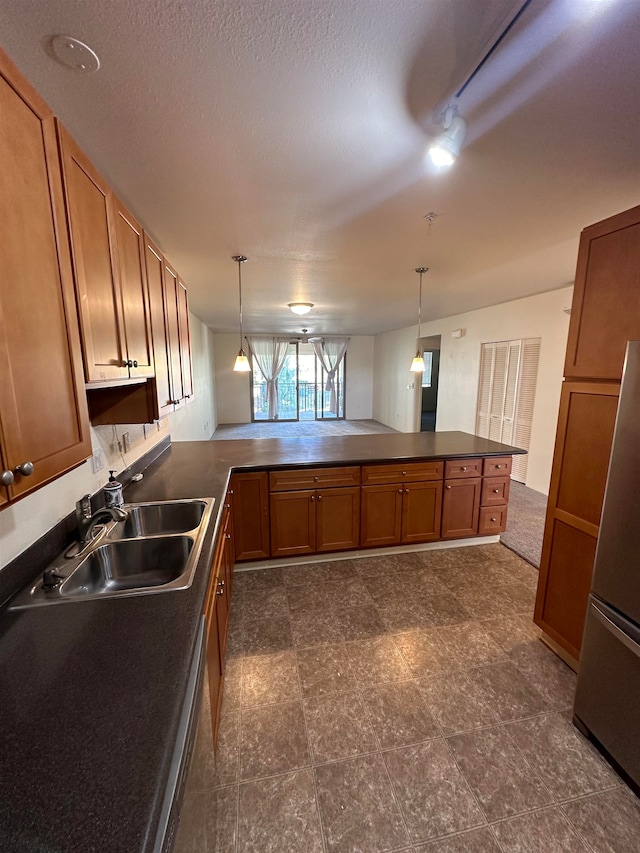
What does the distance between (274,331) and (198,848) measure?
27.4 feet

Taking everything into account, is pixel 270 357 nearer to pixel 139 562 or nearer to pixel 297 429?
pixel 297 429

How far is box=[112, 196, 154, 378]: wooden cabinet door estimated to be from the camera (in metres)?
1.36

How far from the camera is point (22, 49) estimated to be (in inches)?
40.2

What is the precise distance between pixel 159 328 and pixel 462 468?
8.43ft

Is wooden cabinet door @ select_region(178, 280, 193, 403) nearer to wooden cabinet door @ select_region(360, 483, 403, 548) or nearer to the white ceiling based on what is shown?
the white ceiling

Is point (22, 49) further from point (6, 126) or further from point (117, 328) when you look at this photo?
point (117, 328)

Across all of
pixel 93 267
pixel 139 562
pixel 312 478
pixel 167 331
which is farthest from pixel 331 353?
pixel 93 267

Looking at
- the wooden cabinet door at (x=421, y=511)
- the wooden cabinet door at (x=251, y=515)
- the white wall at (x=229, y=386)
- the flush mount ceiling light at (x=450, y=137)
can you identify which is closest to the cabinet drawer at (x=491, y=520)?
the wooden cabinet door at (x=421, y=511)

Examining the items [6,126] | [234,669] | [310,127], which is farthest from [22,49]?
[234,669]

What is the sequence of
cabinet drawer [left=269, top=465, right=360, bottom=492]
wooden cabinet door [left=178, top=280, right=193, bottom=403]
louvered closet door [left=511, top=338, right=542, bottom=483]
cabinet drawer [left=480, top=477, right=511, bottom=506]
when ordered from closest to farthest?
1. wooden cabinet door [left=178, top=280, right=193, bottom=403]
2. cabinet drawer [left=269, top=465, right=360, bottom=492]
3. cabinet drawer [left=480, top=477, right=511, bottom=506]
4. louvered closet door [left=511, top=338, right=542, bottom=483]

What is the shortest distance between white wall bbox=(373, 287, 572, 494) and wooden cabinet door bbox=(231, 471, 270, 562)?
3641mm

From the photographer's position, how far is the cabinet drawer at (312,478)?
2.64 meters

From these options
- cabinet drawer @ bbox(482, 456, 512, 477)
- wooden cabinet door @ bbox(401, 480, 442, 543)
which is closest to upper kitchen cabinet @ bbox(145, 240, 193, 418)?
wooden cabinet door @ bbox(401, 480, 442, 543)

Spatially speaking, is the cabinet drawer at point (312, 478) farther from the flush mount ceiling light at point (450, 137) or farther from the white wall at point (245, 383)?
the white wall at point (245, 383)
